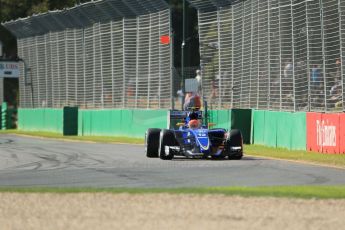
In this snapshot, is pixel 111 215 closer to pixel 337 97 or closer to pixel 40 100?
pixel 337 97

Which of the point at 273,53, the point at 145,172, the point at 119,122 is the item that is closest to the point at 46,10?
the point at 119,122

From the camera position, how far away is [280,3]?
2583 cm

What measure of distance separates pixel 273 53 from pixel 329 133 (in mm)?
5076

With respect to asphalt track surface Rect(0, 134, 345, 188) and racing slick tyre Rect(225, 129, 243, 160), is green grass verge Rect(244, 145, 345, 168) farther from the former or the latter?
racing slick tyre Rect(225, 129, 243, 160)

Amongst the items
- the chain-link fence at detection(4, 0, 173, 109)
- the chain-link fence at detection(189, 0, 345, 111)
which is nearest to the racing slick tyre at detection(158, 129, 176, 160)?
the chain-link fence at detection(189, 0, 345, 111)

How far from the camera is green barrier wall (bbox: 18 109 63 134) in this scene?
136 feet

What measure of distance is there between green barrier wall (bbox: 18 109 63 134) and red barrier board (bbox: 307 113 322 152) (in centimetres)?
1928

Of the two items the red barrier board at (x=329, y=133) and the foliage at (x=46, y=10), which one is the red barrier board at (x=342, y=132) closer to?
the red barrier board at (x=329, y=133)

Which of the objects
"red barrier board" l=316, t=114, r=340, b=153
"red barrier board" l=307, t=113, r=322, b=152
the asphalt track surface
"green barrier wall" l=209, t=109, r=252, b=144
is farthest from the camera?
"green barrier wall" l=209, t=109, r=252, b=144

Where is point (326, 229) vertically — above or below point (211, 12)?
below

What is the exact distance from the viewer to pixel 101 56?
3794 cm

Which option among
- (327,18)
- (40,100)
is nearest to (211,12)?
(327,18)

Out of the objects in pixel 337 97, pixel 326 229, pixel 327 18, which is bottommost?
pixel 326 229

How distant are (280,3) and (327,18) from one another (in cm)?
326
